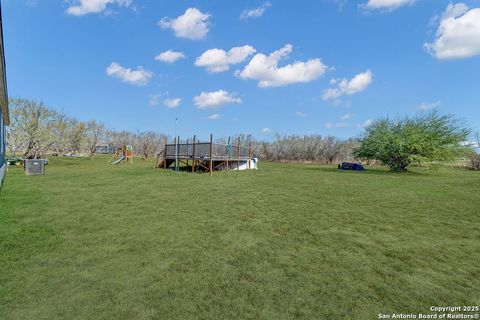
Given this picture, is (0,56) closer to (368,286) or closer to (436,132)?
(368,286)

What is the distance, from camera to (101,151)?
60438 millimetres

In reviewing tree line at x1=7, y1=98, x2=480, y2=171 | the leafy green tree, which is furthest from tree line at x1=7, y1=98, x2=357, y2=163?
the leafy green tree

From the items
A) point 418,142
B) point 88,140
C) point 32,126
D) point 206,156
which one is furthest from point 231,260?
point 88,140

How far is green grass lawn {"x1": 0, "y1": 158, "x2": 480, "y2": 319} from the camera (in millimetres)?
2920

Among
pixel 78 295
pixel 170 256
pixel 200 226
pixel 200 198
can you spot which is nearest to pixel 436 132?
pixel 200 198

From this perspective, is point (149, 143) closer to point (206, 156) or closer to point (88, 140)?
point (88, 140)

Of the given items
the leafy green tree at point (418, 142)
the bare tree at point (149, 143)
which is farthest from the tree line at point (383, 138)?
the bare tree at point (149, 143)

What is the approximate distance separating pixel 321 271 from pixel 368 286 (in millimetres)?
593

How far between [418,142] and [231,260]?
801 inches

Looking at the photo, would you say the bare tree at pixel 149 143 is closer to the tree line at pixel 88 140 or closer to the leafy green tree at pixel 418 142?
the tree line at pixel 88 140

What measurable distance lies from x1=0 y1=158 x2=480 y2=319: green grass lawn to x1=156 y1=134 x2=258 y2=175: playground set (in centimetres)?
1039

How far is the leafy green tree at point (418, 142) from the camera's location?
64.7 ft

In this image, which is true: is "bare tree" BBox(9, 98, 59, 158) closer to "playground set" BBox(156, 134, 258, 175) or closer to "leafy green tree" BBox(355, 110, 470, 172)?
"playground set" BBox(156, 134, 258, 175)

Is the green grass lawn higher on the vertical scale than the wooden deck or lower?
lower
